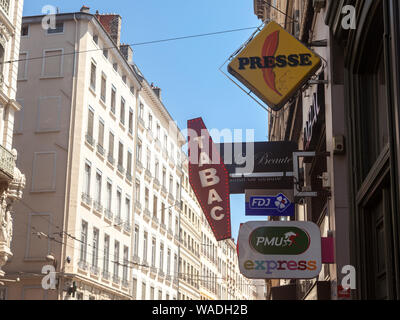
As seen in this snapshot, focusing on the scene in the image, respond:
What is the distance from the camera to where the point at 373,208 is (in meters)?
7.06

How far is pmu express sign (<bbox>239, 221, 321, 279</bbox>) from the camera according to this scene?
7953 mm

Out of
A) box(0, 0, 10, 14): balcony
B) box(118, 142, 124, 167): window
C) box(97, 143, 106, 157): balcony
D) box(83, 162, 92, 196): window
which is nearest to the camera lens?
box(0, 0, 10, 14): balcony

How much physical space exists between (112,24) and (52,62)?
8.72 meters

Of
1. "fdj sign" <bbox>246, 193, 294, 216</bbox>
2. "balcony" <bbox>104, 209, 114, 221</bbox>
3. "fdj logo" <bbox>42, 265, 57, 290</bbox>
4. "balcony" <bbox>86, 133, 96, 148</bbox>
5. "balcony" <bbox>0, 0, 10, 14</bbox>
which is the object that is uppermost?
"balcony" <bbox>0, 0, 10, 14</bbox>

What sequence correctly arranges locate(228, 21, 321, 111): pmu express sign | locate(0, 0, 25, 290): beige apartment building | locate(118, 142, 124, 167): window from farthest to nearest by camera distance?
1. locate(118, 142, 124, 167): window
2. locate(0, 0, 25, 290): beige apartment building
3. locate(228, 21, 321, 111): pmu express sign

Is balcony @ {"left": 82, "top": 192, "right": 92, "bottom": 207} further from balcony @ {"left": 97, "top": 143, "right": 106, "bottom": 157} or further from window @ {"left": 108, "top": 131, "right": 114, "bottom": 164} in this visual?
window @ {"left": 108, "top": 131, "right": 114, "bottom": 164}

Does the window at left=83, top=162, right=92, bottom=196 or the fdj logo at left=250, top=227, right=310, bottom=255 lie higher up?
the window at left=83, top=162, right=92, bottom=196

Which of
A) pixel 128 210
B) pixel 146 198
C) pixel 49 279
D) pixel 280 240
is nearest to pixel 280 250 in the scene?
pixel 280 240

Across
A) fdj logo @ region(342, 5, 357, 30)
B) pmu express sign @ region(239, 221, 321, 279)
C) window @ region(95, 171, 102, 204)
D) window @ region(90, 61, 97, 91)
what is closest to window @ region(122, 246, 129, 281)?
window @ region(95, 171, 102, 204)

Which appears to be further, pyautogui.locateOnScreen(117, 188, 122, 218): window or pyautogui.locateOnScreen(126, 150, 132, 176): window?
pyautogui.locateOnScreen(126, 150, 132, 176): window

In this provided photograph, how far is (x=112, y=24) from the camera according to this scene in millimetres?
44688

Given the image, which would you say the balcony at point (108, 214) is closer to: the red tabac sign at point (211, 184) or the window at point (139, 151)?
the window at point (139, 151)

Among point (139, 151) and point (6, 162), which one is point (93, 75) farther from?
point (6, 162)

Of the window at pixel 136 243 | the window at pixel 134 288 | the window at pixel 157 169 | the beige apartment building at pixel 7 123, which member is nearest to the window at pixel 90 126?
the beige apartment building at pixel 7 123
